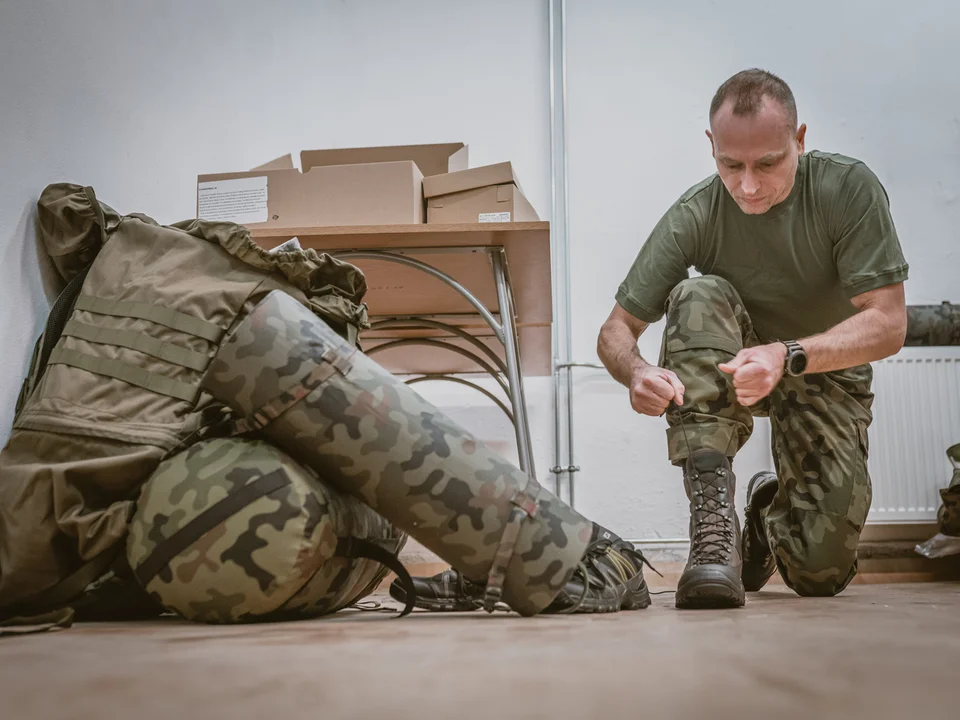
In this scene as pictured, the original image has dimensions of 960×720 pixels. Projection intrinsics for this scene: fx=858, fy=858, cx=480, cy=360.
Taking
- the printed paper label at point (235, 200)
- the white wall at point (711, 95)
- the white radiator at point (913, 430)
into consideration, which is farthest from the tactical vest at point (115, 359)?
the white radiator at point (913, 430)

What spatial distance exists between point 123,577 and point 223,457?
0.22 meters

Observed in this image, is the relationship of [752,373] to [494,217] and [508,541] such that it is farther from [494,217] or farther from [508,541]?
[494,217]

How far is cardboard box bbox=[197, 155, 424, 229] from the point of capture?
184 cm

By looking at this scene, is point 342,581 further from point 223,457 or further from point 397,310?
point 397,310

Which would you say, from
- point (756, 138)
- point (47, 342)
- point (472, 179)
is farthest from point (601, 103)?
point (47, 342)

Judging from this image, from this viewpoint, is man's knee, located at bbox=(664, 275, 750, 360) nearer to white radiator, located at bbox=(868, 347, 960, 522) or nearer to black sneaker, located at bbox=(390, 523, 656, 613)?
black sneaker, located at bbox=(390, 523, 656, 613)

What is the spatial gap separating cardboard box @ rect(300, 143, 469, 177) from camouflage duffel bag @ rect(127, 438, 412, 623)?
1.23 m

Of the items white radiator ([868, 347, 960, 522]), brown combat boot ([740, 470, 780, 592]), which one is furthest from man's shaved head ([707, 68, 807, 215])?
white radiator ([868, 347, 960, 522])

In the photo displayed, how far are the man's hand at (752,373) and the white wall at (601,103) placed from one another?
1758mm

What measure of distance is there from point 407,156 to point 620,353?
831 millimetres

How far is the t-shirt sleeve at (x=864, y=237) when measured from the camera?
56.5 inches

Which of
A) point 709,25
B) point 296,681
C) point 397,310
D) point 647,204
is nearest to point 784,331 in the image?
point 397,310

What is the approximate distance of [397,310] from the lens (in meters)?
2.15

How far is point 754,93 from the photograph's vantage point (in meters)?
1.46
